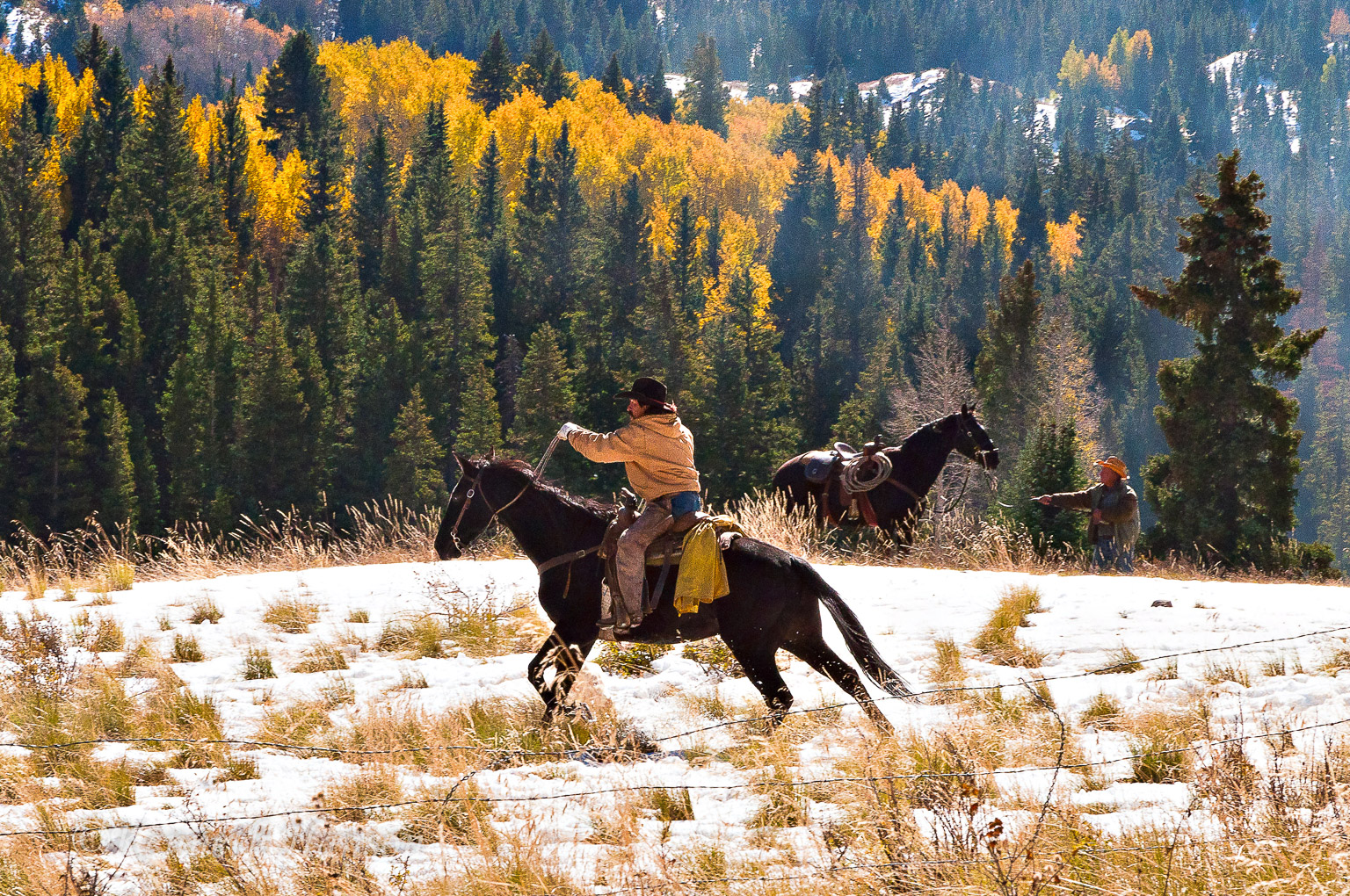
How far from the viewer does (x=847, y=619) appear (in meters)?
7.52

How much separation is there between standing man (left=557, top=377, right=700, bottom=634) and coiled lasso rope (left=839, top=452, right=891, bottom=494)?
7794mm

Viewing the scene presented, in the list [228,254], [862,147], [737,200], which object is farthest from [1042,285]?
[228,254]

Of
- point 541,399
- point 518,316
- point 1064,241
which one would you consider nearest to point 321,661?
point 541,399

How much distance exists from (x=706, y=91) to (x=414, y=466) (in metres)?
113

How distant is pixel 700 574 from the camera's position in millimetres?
7359

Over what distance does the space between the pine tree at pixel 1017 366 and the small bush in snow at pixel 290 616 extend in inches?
1996

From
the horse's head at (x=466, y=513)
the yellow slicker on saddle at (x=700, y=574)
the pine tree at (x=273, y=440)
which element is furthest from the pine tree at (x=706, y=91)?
the yellow slicker on saddle at (x=700, y=574)

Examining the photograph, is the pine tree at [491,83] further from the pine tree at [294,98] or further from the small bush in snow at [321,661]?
the small bush in snow at [321,661]

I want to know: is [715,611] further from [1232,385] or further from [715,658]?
[1232,385]

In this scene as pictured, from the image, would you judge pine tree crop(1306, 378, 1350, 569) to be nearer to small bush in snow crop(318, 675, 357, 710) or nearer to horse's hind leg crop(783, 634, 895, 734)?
horse's hind leg crop(783, 634, 895, 734)

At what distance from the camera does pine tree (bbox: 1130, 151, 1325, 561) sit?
30203mm

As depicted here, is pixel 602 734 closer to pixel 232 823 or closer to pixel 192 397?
pixel 232 823

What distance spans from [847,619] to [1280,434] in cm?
2641

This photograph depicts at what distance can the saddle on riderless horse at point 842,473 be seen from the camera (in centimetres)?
1542
